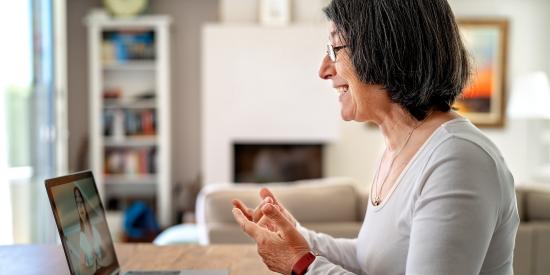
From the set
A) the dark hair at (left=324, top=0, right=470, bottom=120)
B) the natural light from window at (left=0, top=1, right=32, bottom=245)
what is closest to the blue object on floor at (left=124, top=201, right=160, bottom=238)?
the natural light from window at (left=0, top=1, right=32, bottom=245)

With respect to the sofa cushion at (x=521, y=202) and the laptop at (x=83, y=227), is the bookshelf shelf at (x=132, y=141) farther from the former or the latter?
the laptop at (x=83, y=227)

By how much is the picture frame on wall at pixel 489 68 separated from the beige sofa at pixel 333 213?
3.73 metres

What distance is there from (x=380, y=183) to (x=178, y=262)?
1.41ft

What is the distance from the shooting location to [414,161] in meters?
1.03

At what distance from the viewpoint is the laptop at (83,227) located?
948 millimetres

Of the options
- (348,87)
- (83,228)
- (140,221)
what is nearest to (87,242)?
(83,228)

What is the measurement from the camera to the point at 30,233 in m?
3.91

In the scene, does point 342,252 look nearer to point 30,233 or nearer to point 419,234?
point 419,234

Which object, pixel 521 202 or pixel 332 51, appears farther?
pixel 521 202

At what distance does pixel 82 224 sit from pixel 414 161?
1.87 ft

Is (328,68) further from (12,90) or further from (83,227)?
(12,90)

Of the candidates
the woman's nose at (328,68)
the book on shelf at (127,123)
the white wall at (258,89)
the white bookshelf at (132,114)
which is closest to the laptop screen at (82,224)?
the woman's nose at (328,68)

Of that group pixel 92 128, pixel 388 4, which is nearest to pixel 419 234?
pixel 388 4

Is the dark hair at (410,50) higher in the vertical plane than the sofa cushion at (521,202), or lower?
higher
